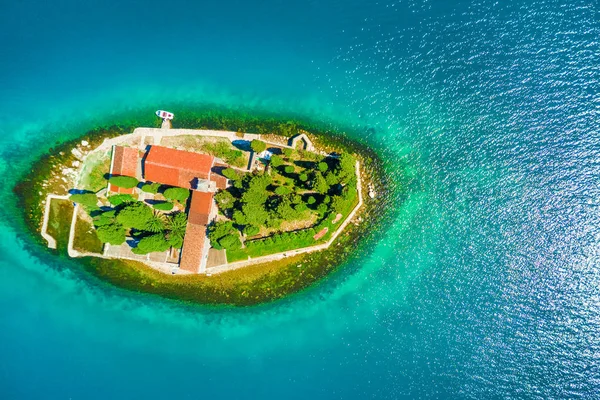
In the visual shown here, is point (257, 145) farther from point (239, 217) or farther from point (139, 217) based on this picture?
point (139, 217)

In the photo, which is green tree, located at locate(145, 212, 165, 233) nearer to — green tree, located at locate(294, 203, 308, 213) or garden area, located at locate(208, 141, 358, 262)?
garden area, located at locate(208, 141, 358, 262)

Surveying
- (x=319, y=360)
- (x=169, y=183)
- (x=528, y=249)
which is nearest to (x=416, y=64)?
(x=528, y=249)

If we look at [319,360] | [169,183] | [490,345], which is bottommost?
[319,360]

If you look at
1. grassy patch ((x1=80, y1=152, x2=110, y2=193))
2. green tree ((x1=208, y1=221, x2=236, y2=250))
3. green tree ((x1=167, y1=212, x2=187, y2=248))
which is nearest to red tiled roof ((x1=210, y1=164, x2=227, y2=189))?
green tree ((x1=208, y1=221, x2=236, y2=250))

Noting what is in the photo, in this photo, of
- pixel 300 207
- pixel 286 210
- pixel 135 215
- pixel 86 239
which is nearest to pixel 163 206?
pixel 135 215

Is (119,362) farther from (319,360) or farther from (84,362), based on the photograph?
(319,360)

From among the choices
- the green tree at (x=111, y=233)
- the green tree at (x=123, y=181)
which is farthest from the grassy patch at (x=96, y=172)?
the green tree at (x=111, y=233)
